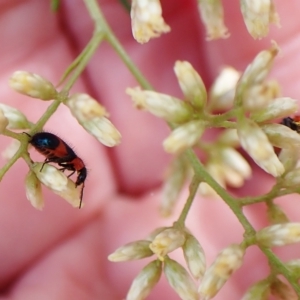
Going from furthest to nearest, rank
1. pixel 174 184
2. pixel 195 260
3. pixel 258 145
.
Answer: pixel 174 184, pixel 195 260, pixel 258 145

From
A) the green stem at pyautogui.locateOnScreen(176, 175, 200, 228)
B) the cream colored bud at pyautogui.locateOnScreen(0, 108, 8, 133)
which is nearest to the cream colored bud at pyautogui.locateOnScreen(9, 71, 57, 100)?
the cream colored bud at pyautogui.locateOnScreen(0, 108, 8, 133)

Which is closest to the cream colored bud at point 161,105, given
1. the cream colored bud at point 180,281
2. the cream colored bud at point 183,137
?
the cream colored bud at point 183,137

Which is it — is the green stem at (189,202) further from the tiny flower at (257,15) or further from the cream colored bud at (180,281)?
the tiny flower at (257,15)

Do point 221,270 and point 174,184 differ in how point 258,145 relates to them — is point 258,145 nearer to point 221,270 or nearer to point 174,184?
point 221,270

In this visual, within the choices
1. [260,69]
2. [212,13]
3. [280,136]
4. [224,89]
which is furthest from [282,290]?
[224,89]

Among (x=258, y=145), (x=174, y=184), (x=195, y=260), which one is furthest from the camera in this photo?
(x=174, y=184)

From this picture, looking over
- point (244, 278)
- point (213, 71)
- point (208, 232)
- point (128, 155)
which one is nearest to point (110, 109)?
point (128, 155)
